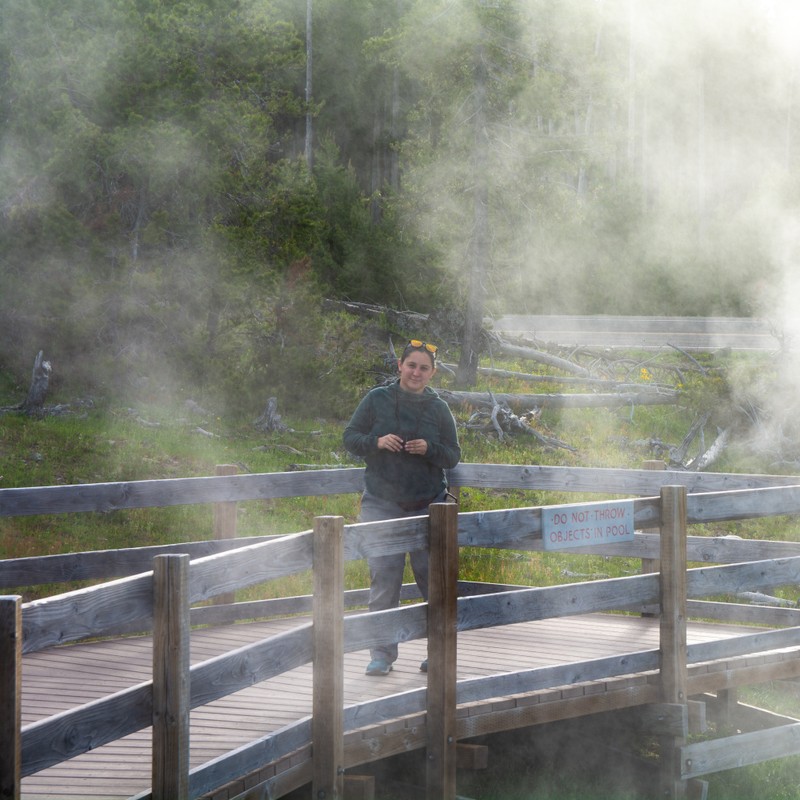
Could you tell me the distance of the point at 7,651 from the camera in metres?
3.39

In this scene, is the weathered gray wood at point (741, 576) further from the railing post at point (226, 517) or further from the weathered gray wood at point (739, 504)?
the railing post at point (226, 517)

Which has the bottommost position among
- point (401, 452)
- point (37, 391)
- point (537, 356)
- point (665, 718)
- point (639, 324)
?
point (665, 718)

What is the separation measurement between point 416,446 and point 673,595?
161cm

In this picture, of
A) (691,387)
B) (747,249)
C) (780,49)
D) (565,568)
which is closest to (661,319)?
(747,249)

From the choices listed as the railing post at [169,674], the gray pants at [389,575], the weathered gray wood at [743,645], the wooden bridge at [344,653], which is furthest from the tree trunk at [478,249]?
the railing post at [169,674]

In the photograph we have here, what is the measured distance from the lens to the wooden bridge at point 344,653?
13.5 feet

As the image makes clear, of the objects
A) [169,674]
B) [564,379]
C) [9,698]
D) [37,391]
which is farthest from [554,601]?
[564,379]

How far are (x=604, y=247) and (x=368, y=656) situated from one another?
30.7 m

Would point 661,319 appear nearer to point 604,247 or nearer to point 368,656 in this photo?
point 604,247

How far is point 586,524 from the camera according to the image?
5.99m

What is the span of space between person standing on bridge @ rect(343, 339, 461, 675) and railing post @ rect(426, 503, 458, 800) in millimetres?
677

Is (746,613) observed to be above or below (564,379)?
below

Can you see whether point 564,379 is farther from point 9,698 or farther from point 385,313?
point 9,698

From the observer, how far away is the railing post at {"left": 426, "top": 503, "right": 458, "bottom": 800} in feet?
17.8
